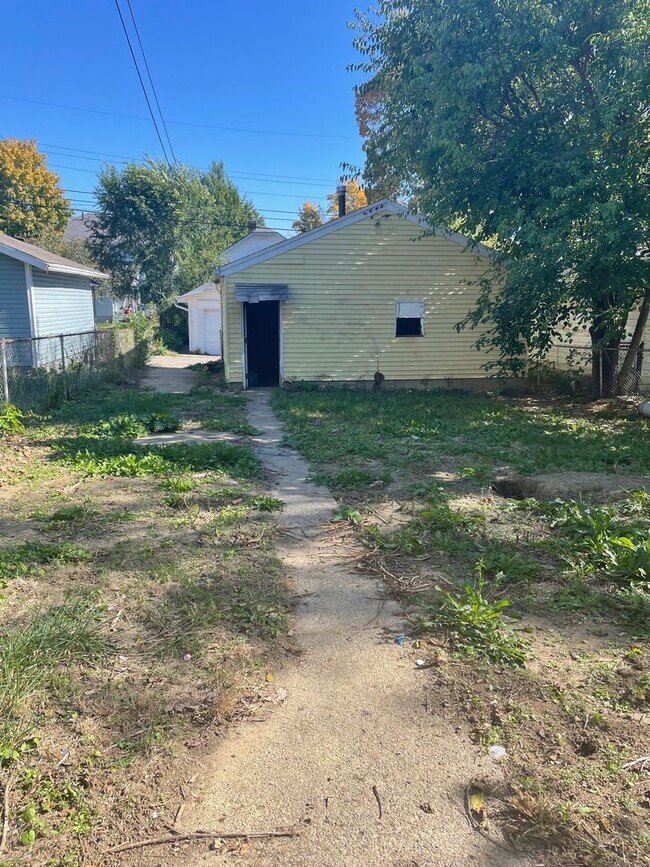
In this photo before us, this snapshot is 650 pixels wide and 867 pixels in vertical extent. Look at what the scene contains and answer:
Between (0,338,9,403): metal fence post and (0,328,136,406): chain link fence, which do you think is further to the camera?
(0,328,136,406): chain link fence

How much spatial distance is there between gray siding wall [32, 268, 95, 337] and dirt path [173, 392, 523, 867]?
14785 mm

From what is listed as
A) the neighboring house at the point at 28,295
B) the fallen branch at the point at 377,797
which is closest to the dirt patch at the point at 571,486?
the fallen branch at the point at 377,797

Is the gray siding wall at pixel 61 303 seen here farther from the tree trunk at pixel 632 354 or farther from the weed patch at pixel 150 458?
the tree trunk at pixel 632 354

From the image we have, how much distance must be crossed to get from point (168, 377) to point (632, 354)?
481 inches

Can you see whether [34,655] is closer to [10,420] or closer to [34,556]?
[34,556]

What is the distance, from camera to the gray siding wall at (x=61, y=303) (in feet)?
50.1

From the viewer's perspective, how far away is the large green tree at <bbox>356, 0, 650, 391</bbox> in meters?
8.40

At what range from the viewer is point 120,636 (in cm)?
325

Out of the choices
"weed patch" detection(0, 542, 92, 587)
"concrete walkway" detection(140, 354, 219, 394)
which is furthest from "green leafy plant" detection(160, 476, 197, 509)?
"concrete walkway" detection(140, 354, 219, 394)

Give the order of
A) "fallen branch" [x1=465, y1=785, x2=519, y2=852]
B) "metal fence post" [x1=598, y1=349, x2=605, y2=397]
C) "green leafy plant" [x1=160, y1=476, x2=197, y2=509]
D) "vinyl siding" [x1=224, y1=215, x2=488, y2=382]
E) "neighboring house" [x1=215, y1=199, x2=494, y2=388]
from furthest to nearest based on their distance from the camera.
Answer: "vinyl siding" [x1=224, y1=215, x2=488, y2=382]
"neighboring house" [x1=215, y1=199, x2=494, y2=388]
"metal fence post" [x1=598, y1=349, x2=605, y2=397]
"green leafy plant" [x1=160, y1=476, x2=197, y2=509]
"fallen branch" [x1=465, y1=785, x2=519, y2=852]

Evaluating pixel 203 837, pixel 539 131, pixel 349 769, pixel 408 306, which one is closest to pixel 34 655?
pixel 203 837

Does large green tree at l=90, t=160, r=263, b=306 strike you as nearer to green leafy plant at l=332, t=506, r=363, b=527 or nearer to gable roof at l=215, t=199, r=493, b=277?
gable roof at l=215, t=199, r=493, b=277

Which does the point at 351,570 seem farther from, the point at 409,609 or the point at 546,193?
the point at 546,193

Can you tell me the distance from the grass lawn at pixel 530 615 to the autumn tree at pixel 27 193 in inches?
1367
